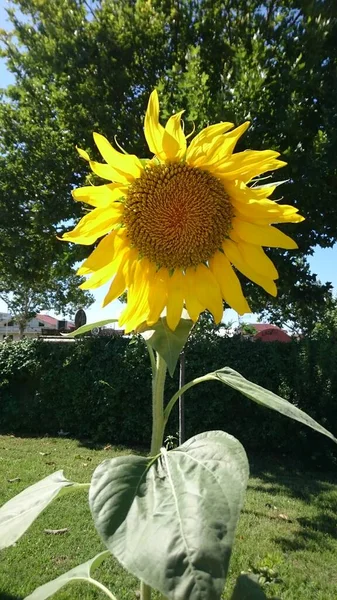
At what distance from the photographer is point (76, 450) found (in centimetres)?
863

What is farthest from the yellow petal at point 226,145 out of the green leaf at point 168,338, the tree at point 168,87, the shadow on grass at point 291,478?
the tree at point 168,87

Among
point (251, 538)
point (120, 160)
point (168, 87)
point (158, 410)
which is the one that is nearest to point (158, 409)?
point (158, 410)

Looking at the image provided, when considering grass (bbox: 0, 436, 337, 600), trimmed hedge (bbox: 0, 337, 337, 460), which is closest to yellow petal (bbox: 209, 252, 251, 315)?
grass (bbox: 0, 436, 337, 600)

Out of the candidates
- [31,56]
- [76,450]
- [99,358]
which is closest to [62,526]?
[76,450]

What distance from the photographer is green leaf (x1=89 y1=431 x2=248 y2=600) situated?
0.57 m

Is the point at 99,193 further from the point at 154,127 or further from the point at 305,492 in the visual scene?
the point at 305,492

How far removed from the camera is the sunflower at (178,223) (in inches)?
40.4

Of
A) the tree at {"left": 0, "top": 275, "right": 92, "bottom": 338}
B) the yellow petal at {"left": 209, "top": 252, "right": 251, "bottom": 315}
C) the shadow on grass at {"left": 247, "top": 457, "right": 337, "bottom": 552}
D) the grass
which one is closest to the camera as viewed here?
the yellow petal at {"left": 209, "top": 252, "right": 251, "bottom": 315}

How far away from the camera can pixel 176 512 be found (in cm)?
66

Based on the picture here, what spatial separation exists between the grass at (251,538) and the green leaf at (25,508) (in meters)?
0.88

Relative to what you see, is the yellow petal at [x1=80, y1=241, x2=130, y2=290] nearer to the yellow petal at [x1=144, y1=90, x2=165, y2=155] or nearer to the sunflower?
the sunflower

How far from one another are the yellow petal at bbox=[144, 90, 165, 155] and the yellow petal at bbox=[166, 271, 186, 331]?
256mm

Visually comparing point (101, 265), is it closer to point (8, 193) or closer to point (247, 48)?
point (247, 48)

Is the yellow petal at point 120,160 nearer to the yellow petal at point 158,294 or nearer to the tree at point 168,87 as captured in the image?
the yellow petal at point 158,294
